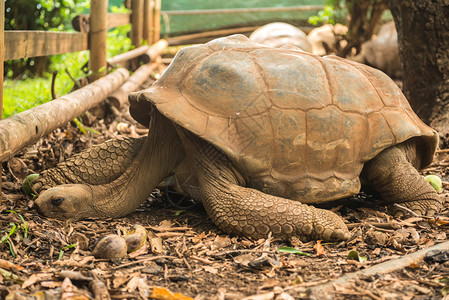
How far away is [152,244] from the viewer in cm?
308

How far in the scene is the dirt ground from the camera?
2443 millimetres

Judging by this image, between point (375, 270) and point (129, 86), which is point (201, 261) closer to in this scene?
point (375, 270)

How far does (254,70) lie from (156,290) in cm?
166

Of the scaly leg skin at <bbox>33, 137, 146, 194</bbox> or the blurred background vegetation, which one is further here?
the blurred background vegetation

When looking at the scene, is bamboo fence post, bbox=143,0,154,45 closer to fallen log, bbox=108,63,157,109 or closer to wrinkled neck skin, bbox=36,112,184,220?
fallen log, bbox=108,63,157,109

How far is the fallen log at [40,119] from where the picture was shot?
3.02m

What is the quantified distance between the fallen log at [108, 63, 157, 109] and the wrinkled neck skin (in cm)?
268

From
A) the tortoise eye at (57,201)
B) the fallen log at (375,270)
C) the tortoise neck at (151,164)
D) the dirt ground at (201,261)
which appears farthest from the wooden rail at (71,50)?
the fallen log at (375,270)

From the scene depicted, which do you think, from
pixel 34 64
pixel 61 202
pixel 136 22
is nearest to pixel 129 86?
pixel 34 64

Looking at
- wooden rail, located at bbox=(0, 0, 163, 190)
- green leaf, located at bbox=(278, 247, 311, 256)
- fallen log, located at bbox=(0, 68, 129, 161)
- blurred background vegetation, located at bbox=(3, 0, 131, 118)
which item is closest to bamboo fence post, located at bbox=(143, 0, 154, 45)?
wooden rail, located at bbox=(0, 0, 163, 190)

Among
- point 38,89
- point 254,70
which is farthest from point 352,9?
point 254,70

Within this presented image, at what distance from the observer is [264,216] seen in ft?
10.6

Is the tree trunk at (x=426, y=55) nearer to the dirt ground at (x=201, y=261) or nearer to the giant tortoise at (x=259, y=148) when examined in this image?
the giant tortoise at (x=259, y=148)

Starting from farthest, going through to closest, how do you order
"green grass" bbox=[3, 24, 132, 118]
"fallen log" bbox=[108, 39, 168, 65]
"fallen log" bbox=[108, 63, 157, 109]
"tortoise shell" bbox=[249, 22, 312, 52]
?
"tortoise shell" bbox=[249, 22, 312, 52] < "fallen log" bbox=[108, 39, 168, 65] < "fallen log" bbox=[108, 63, 157, 109] < "green grass" bbox=[3, 24, 132, 118]
